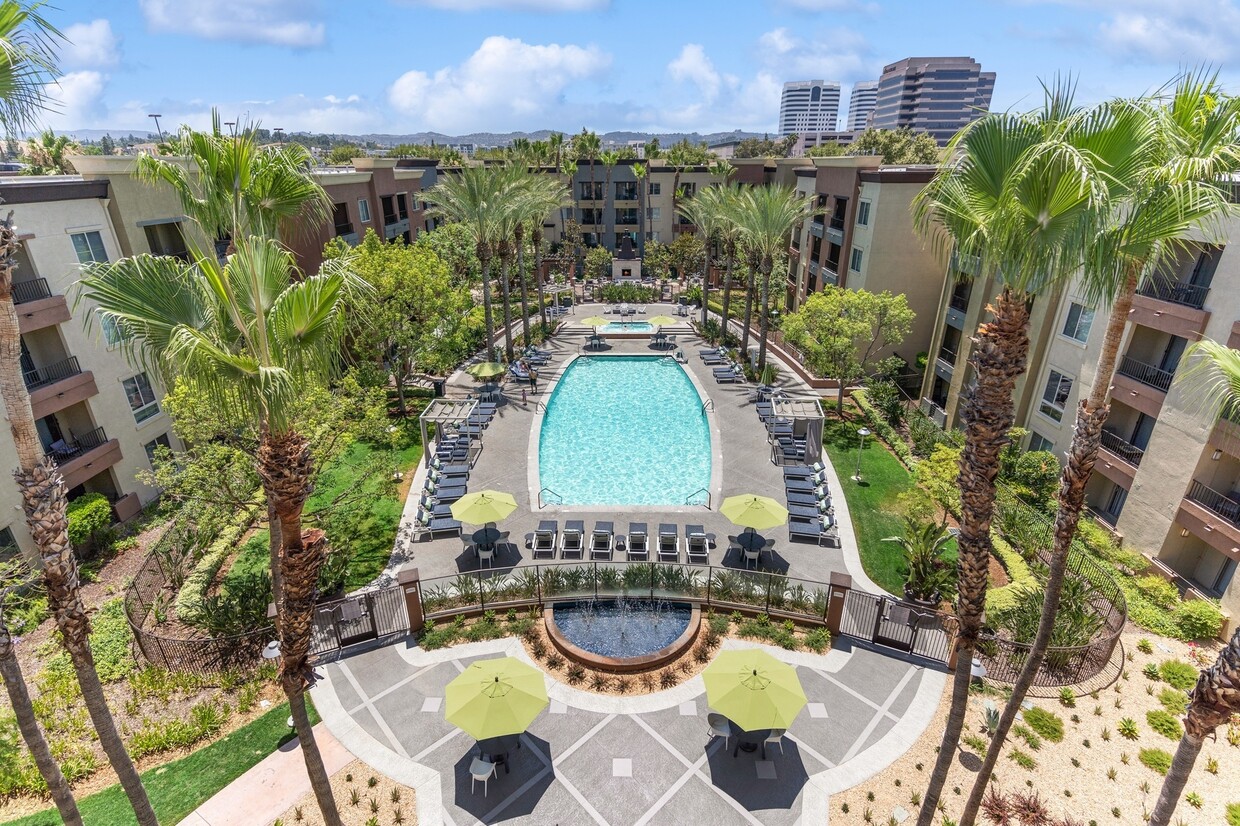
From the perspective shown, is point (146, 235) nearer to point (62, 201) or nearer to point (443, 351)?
point (62, 201)

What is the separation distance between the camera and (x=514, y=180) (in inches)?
1453

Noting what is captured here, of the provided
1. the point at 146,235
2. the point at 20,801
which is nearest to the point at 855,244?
the point at 146,235

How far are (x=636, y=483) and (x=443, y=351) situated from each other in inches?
536

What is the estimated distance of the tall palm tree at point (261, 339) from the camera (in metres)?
8.26

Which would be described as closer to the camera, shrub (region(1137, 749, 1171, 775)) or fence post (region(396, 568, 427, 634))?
shrub (region(1137, 749, 1171, 775))

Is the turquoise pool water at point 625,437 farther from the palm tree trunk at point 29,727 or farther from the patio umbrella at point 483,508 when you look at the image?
the palm tree trunk at point 29,727

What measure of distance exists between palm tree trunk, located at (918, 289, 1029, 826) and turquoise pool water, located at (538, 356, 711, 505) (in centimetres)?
1452

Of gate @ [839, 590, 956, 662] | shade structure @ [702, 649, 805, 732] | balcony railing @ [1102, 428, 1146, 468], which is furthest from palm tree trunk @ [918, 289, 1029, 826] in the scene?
balcony railing @ [1102, 428, 1146, 468]

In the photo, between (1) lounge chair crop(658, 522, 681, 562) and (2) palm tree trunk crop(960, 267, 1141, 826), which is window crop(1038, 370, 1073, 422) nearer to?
(1) lounge chair crop(658, 522, 681, 562)

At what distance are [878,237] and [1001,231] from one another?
1217 inches

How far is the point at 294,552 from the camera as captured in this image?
8.93 meters

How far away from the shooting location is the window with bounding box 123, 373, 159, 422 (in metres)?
24.9

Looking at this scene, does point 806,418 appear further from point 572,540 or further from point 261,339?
point 261,339

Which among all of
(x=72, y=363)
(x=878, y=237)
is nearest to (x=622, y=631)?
→ (x=72, y=363)
